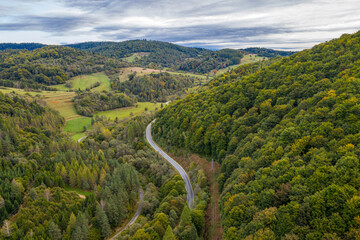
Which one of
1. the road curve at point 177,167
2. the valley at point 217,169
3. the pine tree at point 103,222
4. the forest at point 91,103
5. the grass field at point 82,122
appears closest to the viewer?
the valley at point 217,169

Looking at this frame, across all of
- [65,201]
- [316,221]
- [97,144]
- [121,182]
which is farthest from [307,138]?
[97,144]

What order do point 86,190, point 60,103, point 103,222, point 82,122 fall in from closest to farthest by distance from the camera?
point 103,222 < point 86,190 < point 82,122 < point 60,103

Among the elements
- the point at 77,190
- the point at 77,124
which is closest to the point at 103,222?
the point at 77,190

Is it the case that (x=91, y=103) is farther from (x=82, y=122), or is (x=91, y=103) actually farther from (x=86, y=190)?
(x=86, y=190)

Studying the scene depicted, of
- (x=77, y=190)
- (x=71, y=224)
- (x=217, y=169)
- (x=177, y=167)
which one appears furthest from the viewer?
(x=177, y=167)

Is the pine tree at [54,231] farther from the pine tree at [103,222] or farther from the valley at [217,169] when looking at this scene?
the pine tree at [103,222]

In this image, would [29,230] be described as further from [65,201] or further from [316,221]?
[316,221]

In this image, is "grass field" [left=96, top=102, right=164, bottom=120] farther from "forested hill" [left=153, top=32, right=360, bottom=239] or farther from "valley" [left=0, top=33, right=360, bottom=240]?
"forested hill" [left=153, top=32, right=360, bottom=239]

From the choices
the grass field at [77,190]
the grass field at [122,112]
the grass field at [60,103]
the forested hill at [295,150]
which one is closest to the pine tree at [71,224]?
the grass field at [77,190]
